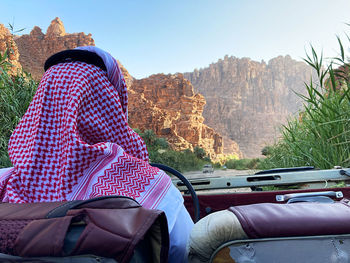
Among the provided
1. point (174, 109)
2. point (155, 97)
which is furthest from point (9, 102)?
point (155, 97)

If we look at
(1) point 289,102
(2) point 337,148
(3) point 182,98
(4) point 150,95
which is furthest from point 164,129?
(1) point 289,102

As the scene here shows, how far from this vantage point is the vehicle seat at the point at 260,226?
1.77ft

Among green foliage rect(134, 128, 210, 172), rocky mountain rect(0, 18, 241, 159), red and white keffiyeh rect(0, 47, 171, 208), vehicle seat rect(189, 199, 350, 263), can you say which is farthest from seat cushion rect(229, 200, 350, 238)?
rocky mountain rect(0, 18, 241, 159)

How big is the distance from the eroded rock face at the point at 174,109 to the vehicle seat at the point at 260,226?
3030 cm

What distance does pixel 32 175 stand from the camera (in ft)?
2.87

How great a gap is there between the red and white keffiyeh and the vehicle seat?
0.25 metres


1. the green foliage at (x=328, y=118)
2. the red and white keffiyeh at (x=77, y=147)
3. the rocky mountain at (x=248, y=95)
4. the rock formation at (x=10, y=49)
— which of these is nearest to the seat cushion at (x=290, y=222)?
the red and white keffiyeh at (x=77, y=147)

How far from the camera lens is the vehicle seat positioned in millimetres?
538

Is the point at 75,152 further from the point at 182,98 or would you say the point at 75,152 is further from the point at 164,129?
the point at 182,98

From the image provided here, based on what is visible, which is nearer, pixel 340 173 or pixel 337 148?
pixel 340 173

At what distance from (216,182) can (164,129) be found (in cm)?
2859

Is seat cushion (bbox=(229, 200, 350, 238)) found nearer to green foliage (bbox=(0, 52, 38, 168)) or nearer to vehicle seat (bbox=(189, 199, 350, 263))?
vehicle seat (bbox=(189, 199, 350, 263))

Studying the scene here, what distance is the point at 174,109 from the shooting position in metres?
41.6

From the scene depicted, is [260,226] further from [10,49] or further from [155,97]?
[155,97]
